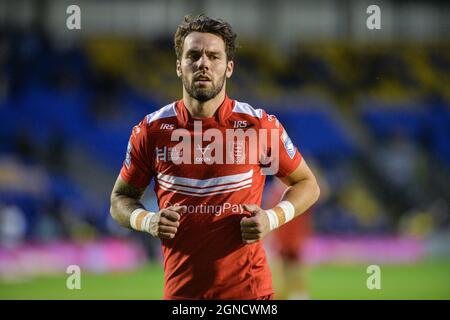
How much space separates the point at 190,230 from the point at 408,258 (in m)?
15.7

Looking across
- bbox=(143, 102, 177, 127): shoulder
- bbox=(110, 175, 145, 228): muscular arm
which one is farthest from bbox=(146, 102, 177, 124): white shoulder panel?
bbox=(110, 175, 145, 228): muscular arm

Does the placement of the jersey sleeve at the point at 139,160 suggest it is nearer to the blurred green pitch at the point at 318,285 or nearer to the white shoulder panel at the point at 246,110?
the white shoulder panel at the point at 246,110

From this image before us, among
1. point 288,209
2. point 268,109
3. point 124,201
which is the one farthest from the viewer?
point 268,109

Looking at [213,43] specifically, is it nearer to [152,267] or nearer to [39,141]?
[152,267]

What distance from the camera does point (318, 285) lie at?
45.4 ft

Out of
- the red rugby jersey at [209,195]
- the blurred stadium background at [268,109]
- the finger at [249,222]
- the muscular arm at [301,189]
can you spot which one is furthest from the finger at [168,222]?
the blurred stadium background at [268,109]

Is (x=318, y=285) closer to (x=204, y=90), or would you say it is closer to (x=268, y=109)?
(x=268, y=109)

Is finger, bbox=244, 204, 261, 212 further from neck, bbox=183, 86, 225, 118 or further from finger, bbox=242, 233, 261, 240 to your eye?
neck, bbox=183, 86, 225, 118

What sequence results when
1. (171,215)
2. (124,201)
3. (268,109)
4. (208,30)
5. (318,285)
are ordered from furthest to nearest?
(268,109) → (318,285) → (124,201) → (208,30) → (171,215)

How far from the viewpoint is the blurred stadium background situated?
1617 centimetres

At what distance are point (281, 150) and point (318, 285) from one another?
9.94m

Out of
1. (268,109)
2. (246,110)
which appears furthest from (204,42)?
(268,109)

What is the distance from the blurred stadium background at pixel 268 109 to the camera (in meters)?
16.2
